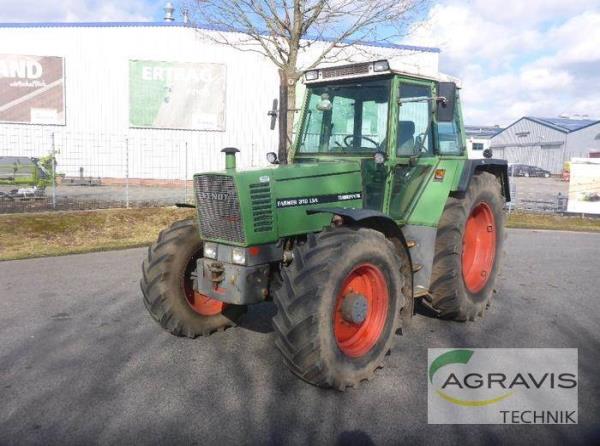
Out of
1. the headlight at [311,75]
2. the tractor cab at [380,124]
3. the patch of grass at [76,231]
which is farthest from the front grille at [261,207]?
the patch of grass at [76,231]

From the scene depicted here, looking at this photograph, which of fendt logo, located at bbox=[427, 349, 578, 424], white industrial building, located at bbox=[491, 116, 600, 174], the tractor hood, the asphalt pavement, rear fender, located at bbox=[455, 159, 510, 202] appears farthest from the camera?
white industrial building, located at bbox=[491, 116, 600, 174]

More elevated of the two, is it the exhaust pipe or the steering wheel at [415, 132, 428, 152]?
the steering wheel at [415, 132, 428, 152]

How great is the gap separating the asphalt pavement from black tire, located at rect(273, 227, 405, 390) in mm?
217

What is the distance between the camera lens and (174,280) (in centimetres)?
489

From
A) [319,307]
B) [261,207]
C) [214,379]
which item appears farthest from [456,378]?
[261,207]

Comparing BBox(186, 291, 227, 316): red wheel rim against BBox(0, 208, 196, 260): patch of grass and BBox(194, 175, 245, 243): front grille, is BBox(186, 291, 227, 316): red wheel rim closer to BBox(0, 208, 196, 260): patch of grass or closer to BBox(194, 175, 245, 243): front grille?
BBox(194, 175, 245, 243): front grille

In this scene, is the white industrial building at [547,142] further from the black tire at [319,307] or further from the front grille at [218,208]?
the black tire at [319,307]

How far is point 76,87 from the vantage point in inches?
922

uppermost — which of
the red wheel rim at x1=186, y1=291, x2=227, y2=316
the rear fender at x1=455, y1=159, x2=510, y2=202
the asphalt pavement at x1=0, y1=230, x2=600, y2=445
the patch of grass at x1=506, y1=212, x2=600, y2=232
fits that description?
the rear fender at x1=455, y1=159, x2=510, y2=202

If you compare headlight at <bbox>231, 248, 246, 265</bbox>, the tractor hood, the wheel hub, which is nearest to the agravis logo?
the wheel hub

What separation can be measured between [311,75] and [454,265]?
234 centimetres

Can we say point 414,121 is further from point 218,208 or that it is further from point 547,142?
point 547,142

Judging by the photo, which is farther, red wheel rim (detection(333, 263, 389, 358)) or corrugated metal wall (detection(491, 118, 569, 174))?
corrugated metal wall (detection(491, 118, 569, 174))

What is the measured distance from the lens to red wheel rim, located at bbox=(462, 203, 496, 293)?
6328 mm
